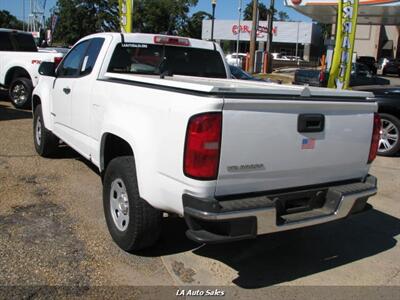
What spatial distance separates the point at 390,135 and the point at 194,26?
78303mm

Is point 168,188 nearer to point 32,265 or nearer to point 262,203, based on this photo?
point 262,203

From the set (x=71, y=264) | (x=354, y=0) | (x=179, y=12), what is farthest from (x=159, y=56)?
(x=179, y=12)

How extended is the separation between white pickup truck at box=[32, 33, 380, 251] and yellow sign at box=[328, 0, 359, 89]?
8.41 meters

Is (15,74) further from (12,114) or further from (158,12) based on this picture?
(158,12)

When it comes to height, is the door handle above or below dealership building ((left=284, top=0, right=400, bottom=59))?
below

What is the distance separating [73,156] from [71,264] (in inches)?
147

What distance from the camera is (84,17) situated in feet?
225

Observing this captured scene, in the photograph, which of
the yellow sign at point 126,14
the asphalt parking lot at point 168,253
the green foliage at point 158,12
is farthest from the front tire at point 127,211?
the green foliage at point 158,12

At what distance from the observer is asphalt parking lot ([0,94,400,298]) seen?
383 centimetres

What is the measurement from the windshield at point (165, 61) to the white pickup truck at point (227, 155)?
54 cm

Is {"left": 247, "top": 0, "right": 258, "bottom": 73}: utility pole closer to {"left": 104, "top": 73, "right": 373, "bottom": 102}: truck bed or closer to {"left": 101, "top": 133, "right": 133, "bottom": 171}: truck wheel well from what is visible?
{"left": 101, "top": 133, "right": 133, "bottom": 171}: truck wheel well

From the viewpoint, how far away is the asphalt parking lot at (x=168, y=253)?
3834 millimetres

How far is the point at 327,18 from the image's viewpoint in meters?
34.9

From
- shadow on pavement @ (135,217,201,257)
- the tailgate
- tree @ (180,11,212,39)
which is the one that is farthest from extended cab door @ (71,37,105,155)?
tree @ (180,11,212,39)
